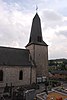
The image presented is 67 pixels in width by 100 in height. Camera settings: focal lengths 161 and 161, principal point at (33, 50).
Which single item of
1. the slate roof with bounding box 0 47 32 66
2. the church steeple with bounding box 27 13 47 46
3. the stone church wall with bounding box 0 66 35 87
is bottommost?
the stone church wall with bounding box 0 66 35 87

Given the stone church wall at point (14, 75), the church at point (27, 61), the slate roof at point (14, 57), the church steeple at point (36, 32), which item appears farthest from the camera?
the church steeple at point (36, 32)

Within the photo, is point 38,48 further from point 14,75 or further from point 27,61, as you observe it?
point 14,75

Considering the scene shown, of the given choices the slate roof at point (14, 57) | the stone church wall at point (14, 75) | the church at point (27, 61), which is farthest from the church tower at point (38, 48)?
the stone church wall at point (14, 75)

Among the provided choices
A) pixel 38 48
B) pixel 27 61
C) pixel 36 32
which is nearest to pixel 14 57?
pixel 27 61

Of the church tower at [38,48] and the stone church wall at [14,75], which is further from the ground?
the church tower at [38,48]

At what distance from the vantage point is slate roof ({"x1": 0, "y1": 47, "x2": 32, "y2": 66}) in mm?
32044

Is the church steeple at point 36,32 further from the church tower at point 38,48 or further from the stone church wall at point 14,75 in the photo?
the stone church wall at point 14,75

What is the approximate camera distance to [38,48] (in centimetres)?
3638

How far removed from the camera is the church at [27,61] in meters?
31.7

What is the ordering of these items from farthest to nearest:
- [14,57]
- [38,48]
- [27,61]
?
[38,48] < [27,61] < [14,57]

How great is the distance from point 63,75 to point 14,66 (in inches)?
1195

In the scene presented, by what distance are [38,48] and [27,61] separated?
4.13 m

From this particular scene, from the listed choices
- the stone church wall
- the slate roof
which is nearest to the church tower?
the slate roof

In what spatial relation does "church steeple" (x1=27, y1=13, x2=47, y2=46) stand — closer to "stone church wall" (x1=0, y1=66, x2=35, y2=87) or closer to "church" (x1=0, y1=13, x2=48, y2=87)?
"church" (x1=0, y1=13, x2=48, y2=87)
